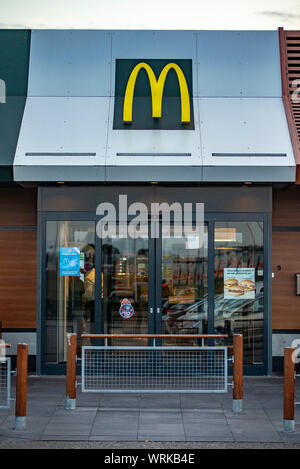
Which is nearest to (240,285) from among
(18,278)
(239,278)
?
(239,278)

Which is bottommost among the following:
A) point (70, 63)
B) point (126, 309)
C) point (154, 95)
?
point (126, 309)

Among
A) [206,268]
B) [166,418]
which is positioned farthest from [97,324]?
[166,418]

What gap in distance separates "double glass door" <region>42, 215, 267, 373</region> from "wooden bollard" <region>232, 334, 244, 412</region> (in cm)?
231

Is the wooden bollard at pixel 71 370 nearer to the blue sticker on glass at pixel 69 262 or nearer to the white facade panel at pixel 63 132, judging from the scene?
the blue sticker on glass at pixel 69 262

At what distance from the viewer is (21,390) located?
7895 millimetres

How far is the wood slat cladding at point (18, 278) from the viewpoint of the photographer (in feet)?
38.7

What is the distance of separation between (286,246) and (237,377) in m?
3.95

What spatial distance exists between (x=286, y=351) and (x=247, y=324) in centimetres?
310

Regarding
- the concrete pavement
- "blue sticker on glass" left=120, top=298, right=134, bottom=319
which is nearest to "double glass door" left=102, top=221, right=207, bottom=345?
"blue sticker on glass" left=120, top=298, right=134, bottom=319

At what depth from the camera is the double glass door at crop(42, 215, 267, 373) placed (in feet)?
36.3

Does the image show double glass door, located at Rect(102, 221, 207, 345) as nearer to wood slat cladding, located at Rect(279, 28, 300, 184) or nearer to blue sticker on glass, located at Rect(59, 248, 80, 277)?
blue sticker on glass, located at Rect(59, 248, 80, 277)

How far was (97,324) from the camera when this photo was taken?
1101cm

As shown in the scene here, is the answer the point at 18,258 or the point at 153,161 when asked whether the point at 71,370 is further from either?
the point at 153,161
